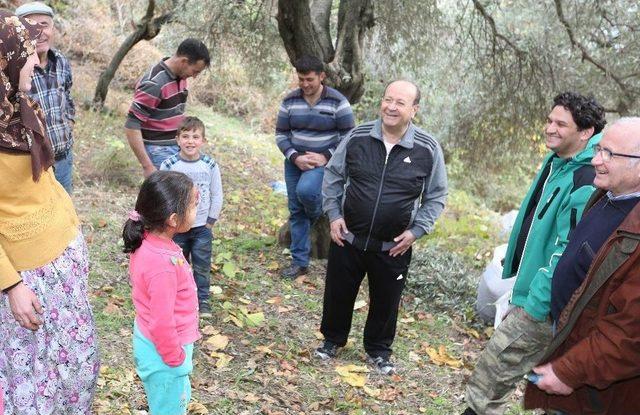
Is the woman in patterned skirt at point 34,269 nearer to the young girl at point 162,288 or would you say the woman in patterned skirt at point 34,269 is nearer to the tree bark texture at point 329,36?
the young girl at point 162,288

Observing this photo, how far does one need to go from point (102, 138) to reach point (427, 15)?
17.3ft

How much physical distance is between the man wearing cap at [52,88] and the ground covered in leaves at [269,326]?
3.84 feet

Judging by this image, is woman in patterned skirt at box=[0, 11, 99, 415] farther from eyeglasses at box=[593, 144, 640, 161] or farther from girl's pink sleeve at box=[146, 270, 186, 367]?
eyeglasses at box=[593, 144, 640, 161]

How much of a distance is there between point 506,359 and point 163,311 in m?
2.14

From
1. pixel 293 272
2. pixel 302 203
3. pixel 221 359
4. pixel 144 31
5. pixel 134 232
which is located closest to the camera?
pixel 134 232

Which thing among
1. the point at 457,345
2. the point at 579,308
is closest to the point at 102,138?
the point at 457,345

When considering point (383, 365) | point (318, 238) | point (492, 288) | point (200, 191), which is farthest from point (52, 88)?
point (492, 288)

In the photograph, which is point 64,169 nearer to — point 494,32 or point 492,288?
point 492,288

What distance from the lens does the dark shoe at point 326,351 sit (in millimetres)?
5066

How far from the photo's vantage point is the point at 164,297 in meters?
2.89

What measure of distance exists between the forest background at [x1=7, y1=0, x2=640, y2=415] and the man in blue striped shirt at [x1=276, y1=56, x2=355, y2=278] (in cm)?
87

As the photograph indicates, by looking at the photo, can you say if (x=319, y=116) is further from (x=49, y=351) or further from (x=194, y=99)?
(x=194, y=99)

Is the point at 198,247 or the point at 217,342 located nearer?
the point at 217,342

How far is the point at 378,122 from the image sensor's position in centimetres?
450
